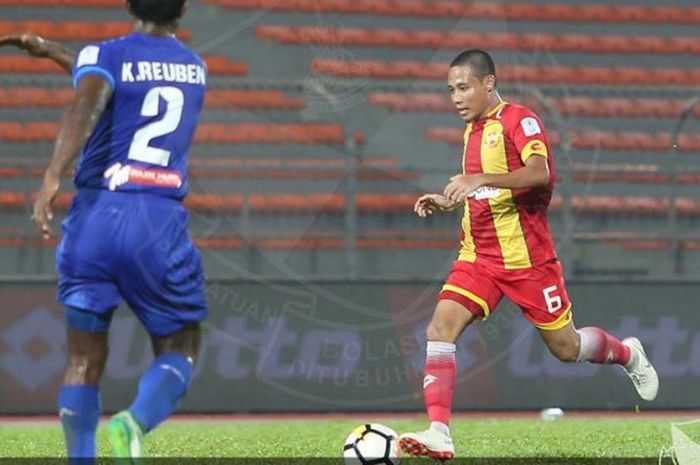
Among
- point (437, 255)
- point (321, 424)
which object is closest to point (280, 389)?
point (321, 424)

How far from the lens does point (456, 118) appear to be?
39.0 feet

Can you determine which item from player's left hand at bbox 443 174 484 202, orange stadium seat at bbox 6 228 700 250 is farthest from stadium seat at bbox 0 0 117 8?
player's left hand at bbox 443 174 484 202

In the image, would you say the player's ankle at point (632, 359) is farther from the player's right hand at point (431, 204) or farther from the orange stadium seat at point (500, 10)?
the orange stadium seat at point (500, 10)

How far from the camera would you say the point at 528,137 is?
6.34 metres

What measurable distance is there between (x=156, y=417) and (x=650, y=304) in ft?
21.2

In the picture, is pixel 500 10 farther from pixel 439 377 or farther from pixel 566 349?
pixel 439 377

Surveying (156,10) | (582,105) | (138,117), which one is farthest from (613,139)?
(138,117)

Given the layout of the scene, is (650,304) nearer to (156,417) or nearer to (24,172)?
(24,172)

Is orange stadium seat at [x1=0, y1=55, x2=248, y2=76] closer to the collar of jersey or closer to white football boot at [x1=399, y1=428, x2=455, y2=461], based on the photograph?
the collar of jersey

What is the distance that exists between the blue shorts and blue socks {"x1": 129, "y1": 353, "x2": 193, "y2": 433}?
12 cm

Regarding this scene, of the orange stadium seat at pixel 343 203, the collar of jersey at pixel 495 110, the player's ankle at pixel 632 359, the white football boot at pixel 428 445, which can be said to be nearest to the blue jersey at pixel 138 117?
the white football boot at pixel 428 445

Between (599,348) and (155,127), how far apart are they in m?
3.04

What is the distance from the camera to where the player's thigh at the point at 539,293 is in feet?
21.6

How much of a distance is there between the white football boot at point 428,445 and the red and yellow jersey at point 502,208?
0.96 m
